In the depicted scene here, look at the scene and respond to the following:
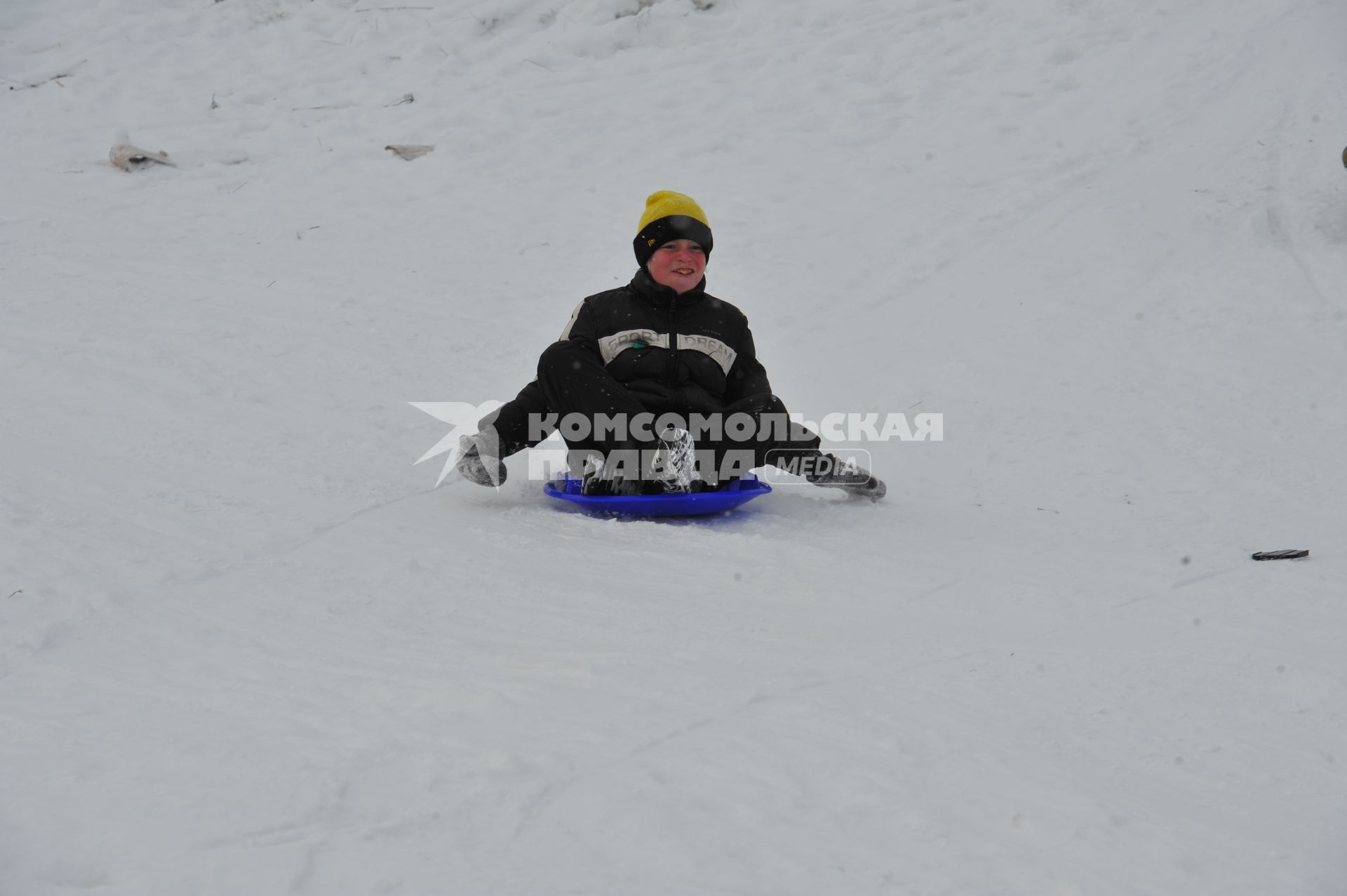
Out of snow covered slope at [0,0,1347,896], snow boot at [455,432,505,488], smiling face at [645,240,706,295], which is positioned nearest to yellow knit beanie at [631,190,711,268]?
smiling face at [645,240,706,295]

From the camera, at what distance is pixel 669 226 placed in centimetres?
359

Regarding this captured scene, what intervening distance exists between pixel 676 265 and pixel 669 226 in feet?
0.43

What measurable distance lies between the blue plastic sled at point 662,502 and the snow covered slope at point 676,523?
0.10 m

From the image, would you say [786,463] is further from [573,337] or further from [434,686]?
[434,686]

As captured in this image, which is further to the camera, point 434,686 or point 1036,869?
point 434,686

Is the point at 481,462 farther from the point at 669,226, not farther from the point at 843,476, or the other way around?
the point at 843,476

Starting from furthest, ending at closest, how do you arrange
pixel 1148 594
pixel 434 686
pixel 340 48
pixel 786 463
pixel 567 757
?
pixel 340 48 < pixel 786 463 < pixel 1148 594 < pixel 434 686 < pixel 567 757

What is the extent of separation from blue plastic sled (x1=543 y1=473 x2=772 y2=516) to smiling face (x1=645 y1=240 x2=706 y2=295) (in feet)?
2.33

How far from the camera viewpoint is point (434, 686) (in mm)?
1912

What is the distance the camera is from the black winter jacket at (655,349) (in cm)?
354

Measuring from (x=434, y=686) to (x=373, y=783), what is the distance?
1.18 ft

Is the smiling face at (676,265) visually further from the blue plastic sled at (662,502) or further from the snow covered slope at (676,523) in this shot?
the snow covered slope at (676,523)

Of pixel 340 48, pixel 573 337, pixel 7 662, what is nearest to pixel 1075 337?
pixel 573 337

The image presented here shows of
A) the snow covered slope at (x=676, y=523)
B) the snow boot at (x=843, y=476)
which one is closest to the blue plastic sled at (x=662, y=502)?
the snow covered slope at (x=676, y=523)
